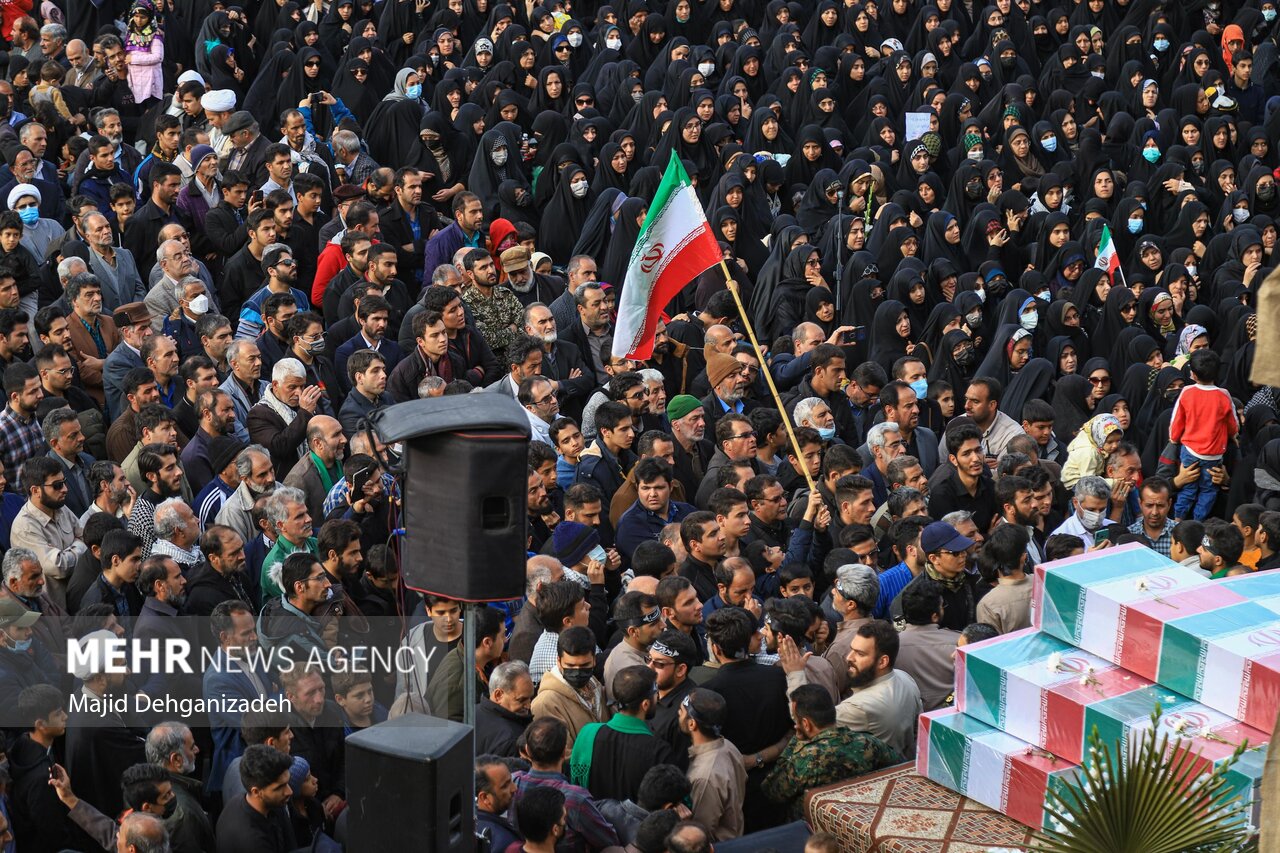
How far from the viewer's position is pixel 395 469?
29.3 feet

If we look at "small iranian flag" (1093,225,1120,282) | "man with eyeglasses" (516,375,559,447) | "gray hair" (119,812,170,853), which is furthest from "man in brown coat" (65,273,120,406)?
"small iranian flag" (1093,225,1120,282)

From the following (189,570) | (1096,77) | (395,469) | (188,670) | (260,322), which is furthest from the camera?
(1096,77)

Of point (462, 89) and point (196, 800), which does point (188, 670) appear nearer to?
point (196, 800)

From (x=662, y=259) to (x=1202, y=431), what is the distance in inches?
135

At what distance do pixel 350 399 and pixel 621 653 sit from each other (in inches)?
112

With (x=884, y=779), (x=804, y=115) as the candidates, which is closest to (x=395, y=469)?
(x=884, y=779)

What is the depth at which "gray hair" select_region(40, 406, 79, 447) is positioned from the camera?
8.74m

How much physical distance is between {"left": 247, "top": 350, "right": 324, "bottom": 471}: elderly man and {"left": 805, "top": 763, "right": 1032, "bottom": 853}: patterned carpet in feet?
12.1

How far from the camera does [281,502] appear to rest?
27.0 ft

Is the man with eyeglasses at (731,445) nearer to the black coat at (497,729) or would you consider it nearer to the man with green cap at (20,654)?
the black coat at (497,729)

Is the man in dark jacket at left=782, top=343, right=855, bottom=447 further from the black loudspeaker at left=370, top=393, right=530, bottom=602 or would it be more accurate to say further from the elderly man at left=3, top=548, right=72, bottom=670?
the black loudspeaker at left=370, top=393, right=530, bottom=602

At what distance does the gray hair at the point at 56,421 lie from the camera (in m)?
8.74

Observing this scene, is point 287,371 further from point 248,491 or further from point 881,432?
point 881,432

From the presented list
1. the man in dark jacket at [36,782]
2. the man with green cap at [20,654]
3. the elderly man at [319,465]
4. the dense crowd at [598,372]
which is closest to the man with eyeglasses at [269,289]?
the dense crowd at [598,372]
